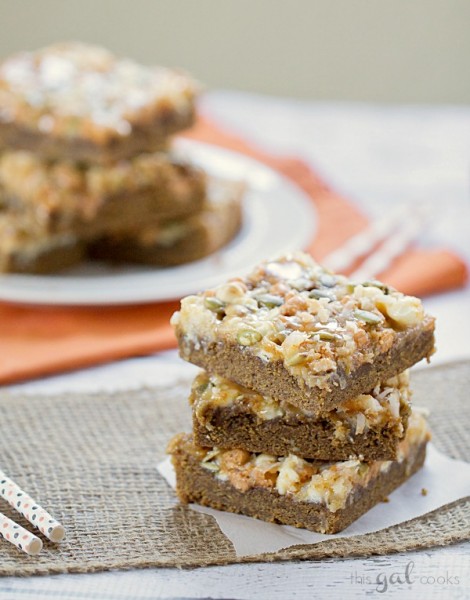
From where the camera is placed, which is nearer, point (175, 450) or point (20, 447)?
point (175, 450)

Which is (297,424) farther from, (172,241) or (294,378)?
(172,241)

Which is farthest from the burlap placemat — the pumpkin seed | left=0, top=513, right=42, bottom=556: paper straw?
the pumpkin seed

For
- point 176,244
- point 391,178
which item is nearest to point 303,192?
point 391,178

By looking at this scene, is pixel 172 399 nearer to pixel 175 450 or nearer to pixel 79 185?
pixel 175 450

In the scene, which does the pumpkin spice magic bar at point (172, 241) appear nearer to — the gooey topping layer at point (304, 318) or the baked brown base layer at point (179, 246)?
the baked brown base layer at point (179, 246)

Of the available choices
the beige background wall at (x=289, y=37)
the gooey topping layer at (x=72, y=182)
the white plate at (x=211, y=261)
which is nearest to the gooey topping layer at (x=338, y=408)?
the white plate at (x=211, y=261)

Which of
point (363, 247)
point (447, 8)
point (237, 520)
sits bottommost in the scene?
point (237, 520)

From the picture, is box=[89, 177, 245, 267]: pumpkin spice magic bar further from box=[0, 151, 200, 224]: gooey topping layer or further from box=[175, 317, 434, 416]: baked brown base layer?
box=[175, 317, 434, 416]: baked brown base layer
